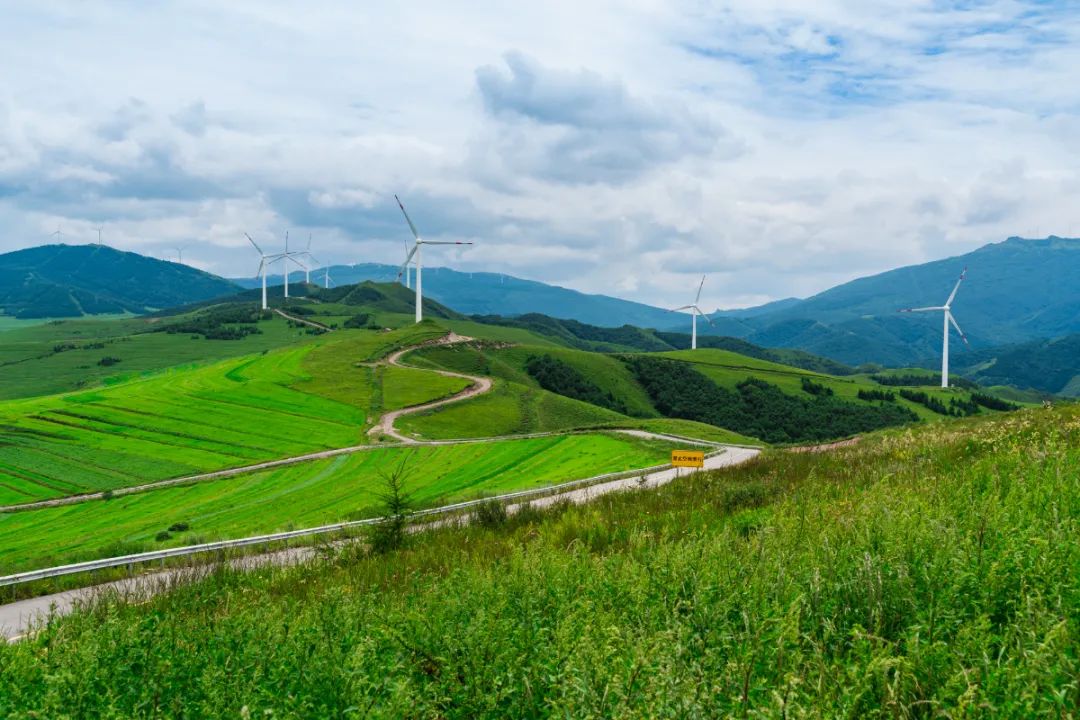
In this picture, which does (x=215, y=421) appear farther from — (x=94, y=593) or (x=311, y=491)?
(x=94, y=593)

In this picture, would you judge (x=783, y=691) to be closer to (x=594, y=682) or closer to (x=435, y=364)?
(x=594, y=682)

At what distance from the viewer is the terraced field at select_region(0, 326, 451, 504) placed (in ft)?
251

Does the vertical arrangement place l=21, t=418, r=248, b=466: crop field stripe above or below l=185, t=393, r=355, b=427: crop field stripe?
below

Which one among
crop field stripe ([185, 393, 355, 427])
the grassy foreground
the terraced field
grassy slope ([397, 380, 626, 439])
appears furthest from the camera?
grassy slope ([397, 380, 626, 439])

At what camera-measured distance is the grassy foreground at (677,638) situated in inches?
191

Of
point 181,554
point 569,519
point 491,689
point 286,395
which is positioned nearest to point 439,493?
point 181,554

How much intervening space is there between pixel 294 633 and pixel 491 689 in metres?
2.50

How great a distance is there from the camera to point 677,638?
6109 mm

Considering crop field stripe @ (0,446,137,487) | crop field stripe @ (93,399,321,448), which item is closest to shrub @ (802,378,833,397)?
crop field stripe @ (93,399,321,448)

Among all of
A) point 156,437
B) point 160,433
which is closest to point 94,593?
point 156,437

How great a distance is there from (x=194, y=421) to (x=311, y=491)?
160ft

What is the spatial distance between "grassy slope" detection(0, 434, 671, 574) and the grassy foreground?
1199 inches

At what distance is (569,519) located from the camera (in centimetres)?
1512

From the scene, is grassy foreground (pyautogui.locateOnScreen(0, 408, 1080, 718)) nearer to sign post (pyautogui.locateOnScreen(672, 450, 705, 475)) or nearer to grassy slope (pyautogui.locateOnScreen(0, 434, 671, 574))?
sign post (pyautogui.locateOnScreen(672, 450, 705, 475))
